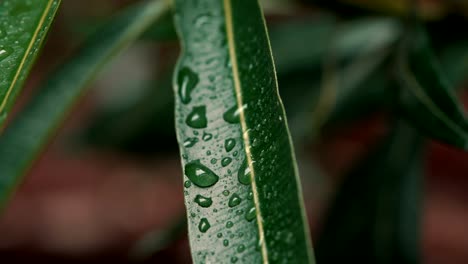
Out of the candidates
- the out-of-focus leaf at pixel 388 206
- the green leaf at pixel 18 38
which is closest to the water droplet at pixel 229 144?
the green leaf at pixel 18 38

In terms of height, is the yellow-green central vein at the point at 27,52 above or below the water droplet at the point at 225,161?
above

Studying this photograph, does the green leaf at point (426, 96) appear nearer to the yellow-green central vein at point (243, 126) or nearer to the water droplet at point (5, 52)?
the yellow-green central vein at point (243, 126)

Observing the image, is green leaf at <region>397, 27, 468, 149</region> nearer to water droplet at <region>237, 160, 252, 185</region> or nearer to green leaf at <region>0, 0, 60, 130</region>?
water droplet at <region>237, 160, 252, 185</region>

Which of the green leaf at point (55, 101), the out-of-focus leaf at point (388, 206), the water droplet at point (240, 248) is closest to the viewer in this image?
the water droplet at point (240, 248)

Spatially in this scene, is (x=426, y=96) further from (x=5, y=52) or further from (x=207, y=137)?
(x=5, y=52)

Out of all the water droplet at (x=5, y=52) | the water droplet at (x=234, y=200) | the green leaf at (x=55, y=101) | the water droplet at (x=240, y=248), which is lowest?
the water droplet at (x=240, y=248)

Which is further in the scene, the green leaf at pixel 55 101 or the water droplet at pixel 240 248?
the green leaf at pixel 55 101

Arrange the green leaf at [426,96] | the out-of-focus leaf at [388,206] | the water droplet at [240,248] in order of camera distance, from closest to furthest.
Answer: the water droplet at [240,248], the green leaf at [426,96], the out-of-focus leaf at [388,206]
